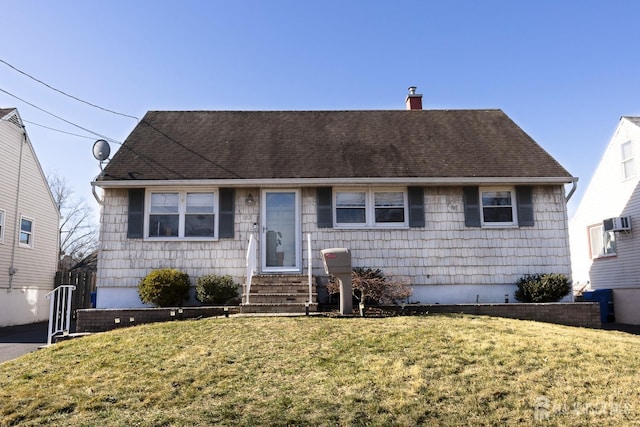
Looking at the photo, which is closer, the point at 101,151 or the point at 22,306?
the point at 101,151

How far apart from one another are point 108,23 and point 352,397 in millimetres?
10769

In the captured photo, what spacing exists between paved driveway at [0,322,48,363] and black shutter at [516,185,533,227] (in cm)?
1093

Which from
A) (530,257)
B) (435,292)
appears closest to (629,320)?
(530,257)

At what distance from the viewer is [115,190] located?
12414 millimetres

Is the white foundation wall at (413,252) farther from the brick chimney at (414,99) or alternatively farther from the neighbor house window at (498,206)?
the brick chimney at (414,99)

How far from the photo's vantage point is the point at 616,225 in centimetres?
1598

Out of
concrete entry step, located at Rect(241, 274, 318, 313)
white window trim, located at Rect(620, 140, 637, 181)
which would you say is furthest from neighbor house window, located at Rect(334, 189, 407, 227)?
white window trim, located at Rect(620, 140, 637, 181)

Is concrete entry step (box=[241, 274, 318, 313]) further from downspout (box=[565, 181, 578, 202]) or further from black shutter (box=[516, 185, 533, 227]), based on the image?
downspout (box=[565, 181, 578, 202])

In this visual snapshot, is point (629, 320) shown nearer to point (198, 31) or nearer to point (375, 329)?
point (375, 329)

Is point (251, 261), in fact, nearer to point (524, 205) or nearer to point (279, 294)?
point (279, 294)

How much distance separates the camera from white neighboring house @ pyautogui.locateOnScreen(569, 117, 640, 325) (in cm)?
1585

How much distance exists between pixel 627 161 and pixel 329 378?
14.3m

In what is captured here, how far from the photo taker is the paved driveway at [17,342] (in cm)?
980

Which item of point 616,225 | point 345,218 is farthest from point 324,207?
point 616,225
